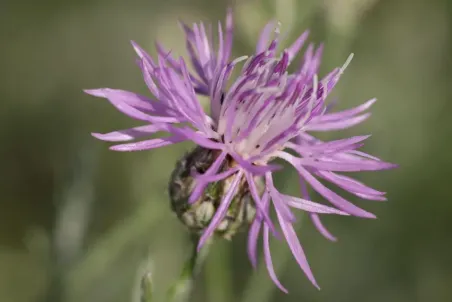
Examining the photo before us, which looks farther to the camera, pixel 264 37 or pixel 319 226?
pixel 264 37

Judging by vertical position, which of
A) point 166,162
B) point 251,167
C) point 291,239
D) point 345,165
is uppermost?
point 345,165

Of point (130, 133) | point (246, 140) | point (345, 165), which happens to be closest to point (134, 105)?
point (130, 133)

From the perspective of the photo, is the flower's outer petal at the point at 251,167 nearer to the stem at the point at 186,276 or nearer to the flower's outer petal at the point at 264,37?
the stem at the point at 186,276

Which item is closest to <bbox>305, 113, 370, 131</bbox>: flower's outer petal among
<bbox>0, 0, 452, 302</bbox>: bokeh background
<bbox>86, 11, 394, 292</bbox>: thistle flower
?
<bbox>86, 11, 394, 292</bbox>: thistle flower

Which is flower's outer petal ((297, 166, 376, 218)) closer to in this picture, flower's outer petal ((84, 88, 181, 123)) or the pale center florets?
the pale center florets

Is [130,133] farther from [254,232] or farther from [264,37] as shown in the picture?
[264,37]

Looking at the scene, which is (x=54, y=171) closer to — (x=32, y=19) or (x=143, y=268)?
(x=32, y=19)

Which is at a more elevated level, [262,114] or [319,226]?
[262,114]
